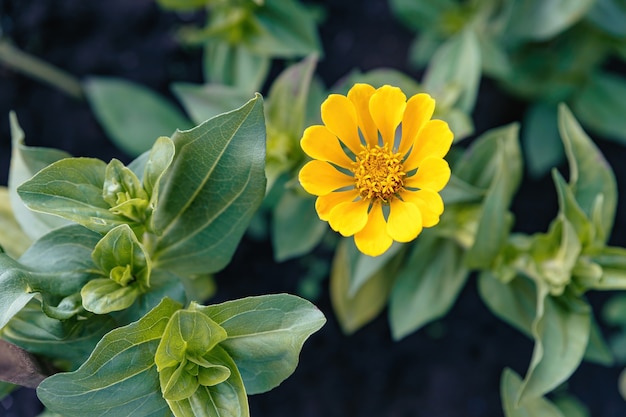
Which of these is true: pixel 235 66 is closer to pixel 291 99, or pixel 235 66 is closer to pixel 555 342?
pixel 291 99

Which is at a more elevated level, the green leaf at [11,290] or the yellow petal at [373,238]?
the green leaf at [11,290]

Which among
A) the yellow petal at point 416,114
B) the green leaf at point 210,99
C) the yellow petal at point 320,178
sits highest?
the yellow petal at point 416,114

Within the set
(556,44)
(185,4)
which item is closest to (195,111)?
(185,4)

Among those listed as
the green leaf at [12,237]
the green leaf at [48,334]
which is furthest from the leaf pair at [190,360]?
the green leaf at [12,237]

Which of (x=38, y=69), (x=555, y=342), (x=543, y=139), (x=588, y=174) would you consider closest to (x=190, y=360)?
(x=555, y=342)

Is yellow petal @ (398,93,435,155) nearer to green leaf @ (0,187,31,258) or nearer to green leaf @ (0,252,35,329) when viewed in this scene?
green leaf @ (0,252,35,329)

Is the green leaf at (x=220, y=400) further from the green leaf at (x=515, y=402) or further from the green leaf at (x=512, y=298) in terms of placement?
the green leaf at (x=512, y=298)

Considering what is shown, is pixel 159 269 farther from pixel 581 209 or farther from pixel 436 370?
pixel 436 370
